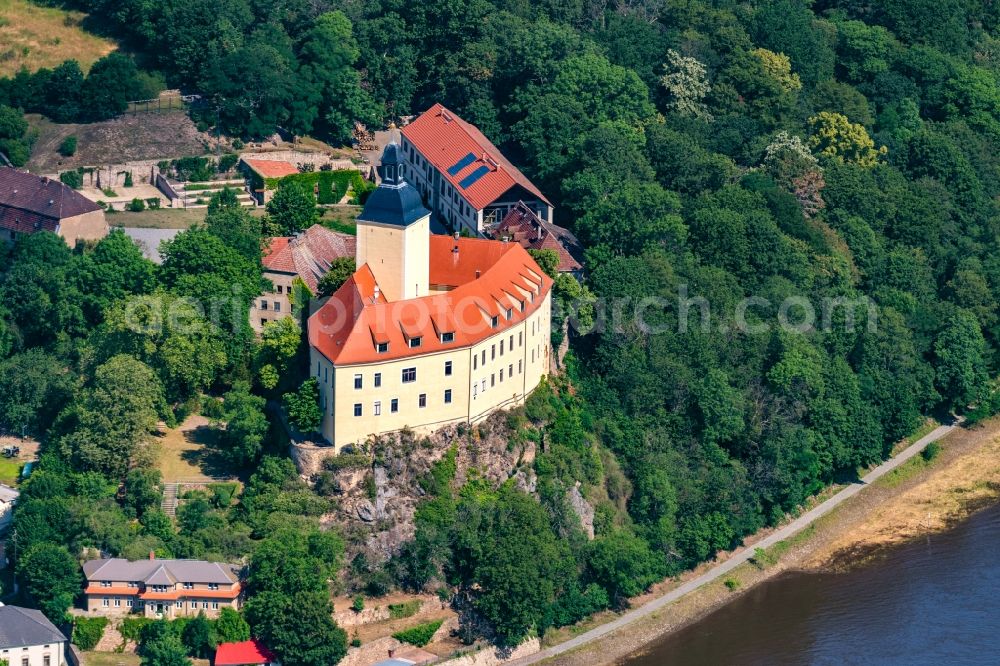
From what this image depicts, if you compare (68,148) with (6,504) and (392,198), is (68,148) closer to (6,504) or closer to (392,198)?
(6,504)

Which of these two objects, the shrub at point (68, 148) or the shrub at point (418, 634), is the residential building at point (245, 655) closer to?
the shrub at point (418, 634)

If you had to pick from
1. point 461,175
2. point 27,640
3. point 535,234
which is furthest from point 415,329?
point 27,640

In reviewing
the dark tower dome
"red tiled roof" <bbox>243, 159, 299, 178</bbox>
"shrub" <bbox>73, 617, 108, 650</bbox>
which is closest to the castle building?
the dark tower dome

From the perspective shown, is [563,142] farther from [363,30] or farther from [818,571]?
[818,571]

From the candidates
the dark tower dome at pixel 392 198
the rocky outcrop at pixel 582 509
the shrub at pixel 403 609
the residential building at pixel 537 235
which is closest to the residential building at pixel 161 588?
the shrub at pixel 403 609

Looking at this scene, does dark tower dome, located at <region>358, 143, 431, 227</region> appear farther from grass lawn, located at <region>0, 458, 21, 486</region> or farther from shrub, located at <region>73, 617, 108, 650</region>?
shrub, located at <region>73, 617, 108, 650</region>

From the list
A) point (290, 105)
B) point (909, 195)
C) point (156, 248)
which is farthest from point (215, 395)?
point (909, 195)
